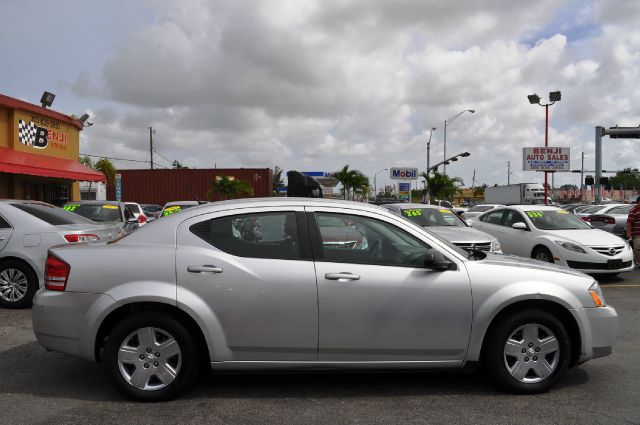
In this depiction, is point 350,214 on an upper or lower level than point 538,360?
upper

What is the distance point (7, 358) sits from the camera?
495 centimetres

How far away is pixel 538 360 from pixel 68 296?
3.64m

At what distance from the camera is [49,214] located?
7637 millimetres

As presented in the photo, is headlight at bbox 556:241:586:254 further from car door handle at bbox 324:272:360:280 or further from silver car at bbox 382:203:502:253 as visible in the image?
car door handle at bbox 324:272:360:280

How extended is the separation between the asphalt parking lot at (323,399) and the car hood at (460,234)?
430cm

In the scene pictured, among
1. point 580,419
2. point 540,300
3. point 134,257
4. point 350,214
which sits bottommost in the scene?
point 580,419

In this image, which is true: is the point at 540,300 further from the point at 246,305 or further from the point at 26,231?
the point at 26,231

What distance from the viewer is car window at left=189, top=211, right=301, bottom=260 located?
4016 mm

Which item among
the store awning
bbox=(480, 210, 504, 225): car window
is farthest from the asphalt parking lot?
the store awning

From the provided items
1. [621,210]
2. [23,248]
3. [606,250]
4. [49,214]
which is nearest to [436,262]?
[23,248]

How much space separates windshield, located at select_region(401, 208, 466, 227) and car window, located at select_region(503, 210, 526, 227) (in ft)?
4.18

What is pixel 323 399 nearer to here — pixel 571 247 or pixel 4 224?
pixel 4 224

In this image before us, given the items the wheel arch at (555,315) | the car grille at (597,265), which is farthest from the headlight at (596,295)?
the car grille at (597,265)

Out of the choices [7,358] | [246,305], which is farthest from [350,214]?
[7,358]
